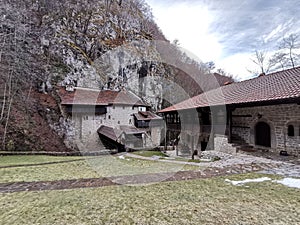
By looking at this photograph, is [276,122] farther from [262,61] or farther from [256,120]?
[262,61]

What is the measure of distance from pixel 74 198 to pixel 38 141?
40.9ft

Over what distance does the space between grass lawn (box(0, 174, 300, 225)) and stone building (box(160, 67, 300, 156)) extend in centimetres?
434

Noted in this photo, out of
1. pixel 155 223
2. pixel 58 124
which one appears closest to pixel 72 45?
pixel 58 124

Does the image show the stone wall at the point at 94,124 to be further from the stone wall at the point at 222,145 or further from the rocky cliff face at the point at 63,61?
the stone wall at the point at 222,145

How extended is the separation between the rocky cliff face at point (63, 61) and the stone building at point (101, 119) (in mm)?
864

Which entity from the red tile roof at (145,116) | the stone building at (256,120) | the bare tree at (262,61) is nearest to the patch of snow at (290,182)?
the stone building at (256,120)

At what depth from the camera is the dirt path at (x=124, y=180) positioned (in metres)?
4.35

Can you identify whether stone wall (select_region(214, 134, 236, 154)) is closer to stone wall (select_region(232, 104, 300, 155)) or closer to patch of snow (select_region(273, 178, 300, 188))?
stone wall (select_region(232, 104, 300, 155))

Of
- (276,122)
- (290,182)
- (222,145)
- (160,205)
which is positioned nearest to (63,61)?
(222,145)

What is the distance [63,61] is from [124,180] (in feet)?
55.6

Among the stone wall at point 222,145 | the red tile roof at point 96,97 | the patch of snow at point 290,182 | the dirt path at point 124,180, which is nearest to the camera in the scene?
the patch of snow at point 290,182

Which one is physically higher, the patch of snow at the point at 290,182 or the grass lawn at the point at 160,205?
the patch of snow at the point at 290,182

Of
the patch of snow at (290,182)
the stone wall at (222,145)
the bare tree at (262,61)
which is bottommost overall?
the patch of snow at (290,182)

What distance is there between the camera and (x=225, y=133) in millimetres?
9633
